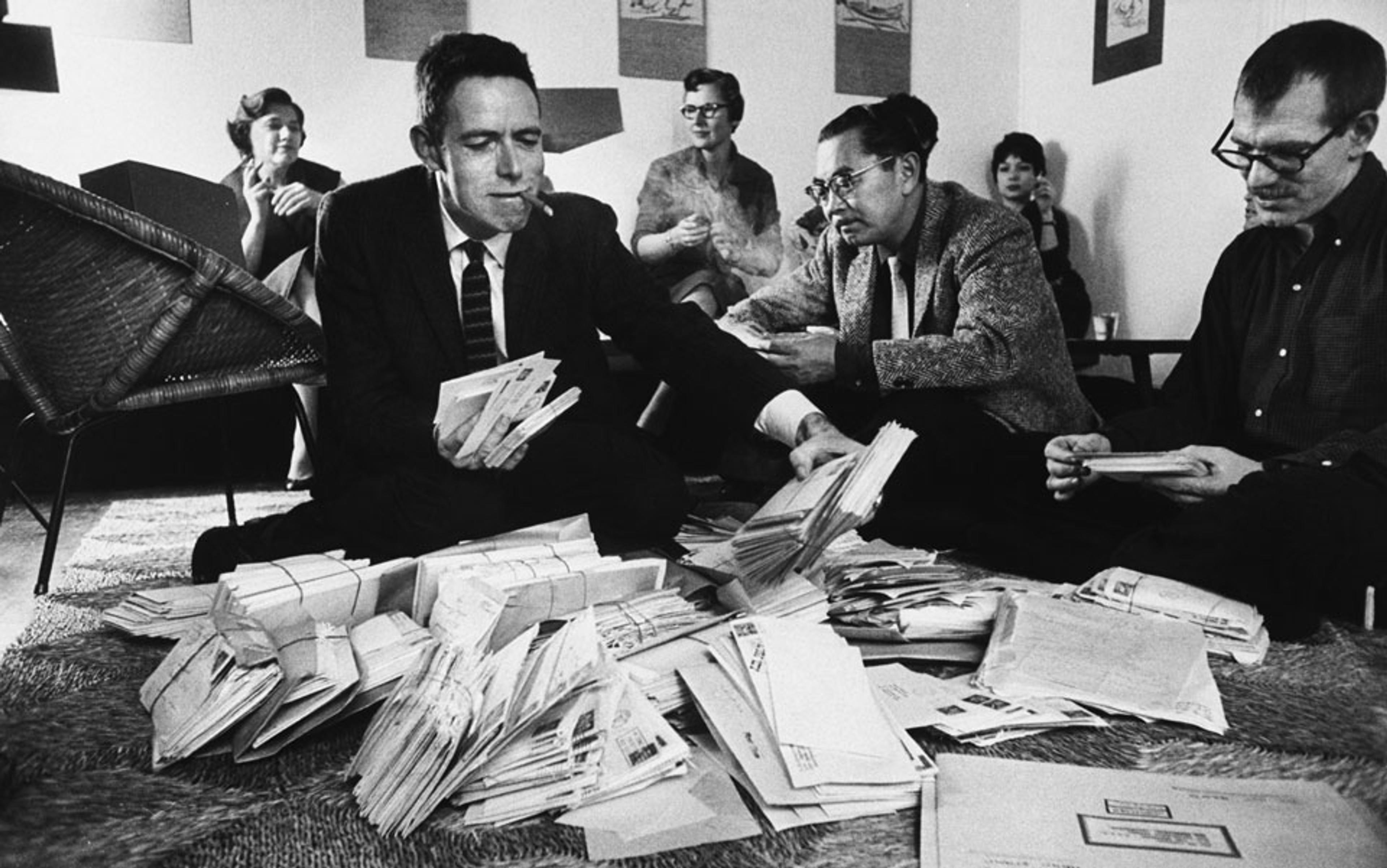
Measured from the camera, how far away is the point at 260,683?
1080 millimetres

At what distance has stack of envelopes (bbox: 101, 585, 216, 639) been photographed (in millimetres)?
1548

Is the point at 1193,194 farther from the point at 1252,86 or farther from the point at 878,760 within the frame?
the point at 878,760

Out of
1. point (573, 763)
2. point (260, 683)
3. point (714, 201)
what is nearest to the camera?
point (573, 763)

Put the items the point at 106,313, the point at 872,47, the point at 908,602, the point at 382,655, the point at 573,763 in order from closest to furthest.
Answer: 1. the point at 573,763
2. the point at 382,655
3. the point at 908,602
4. the point at 106,313
5. the point at 872,47

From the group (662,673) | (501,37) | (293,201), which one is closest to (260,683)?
(662,673)

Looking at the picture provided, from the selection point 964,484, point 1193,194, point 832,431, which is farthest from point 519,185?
point 1193,194

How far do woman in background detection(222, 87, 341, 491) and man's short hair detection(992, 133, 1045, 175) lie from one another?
109 inches

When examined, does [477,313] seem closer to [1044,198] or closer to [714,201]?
[714,201]

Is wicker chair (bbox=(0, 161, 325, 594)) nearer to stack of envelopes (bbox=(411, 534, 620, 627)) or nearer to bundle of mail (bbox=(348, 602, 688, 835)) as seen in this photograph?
stack of envelopes (bbox=(411, 534, 620, 627))

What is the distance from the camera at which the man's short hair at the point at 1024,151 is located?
175 inches

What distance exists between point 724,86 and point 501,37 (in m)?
0.90

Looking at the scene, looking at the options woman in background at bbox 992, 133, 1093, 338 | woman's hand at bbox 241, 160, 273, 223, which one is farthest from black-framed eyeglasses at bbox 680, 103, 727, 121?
woman's hand at bbox 241, 160, 273, 223

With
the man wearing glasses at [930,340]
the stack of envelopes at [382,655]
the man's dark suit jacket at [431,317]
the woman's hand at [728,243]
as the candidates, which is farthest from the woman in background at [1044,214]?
the stack of envelopes at [382,655]

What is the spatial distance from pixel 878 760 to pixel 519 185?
1197 mm
